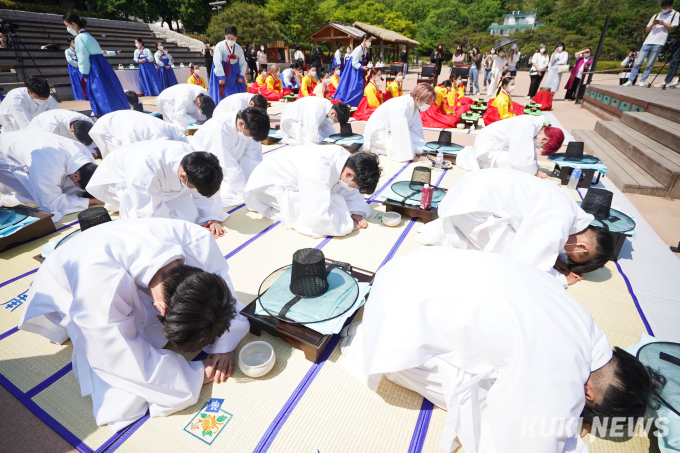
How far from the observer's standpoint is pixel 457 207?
8.89 ft

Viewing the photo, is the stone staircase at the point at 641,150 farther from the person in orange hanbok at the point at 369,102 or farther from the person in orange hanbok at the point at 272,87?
the person in orange hanbok at the point at 272,87

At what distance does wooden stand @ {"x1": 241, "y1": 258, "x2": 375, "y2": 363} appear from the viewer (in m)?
2.01

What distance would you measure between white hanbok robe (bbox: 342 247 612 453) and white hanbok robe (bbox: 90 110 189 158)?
454 cm

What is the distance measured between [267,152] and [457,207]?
183 inches

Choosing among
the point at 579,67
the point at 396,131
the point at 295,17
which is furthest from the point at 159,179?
the point at 295,17

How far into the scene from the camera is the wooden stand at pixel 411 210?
12.3ft

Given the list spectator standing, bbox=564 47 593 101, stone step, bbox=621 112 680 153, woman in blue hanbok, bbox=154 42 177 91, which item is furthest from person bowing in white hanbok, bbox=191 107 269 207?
spectator standing, bbox=564 47 593 101

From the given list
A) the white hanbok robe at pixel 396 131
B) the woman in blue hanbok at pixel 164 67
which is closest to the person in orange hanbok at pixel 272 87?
the woman in blue hanbok at pixel 164 67

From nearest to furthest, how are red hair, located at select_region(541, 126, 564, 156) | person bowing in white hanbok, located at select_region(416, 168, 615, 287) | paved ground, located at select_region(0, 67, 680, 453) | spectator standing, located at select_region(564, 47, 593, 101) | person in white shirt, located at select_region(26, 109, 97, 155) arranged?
paved ground, located at select_region(0, 67, 680, 453) < person bowing in white hanbok, located at select_region(416, 168, 615, 287) < red hair, located at select_region(541, 126, 564, 156) < person in white shirt, located at select_region(26, 109, 97, 155) < spectator standing, located at select_region(564, 47, 593, 101)

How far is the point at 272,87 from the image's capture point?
12727 mm

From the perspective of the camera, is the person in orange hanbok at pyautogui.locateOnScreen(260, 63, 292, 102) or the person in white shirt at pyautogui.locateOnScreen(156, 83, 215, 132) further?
the person in orange hanbok at pyautogui.locateOnScreen(260, 63, 292, 102)

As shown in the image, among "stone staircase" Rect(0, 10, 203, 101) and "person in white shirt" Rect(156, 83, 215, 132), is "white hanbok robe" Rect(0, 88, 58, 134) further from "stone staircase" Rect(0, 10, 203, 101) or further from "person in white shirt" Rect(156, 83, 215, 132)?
"stone staircase" Rect(0, 10, 203, 101)

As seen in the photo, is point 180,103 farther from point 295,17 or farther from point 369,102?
point 295,17

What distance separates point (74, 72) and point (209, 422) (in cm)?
1246
